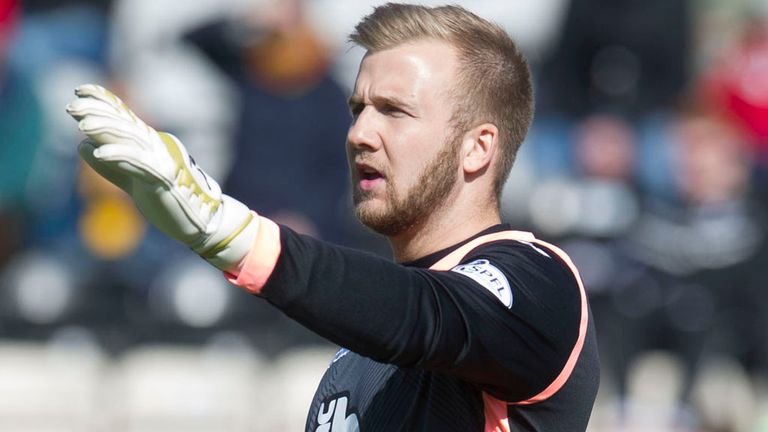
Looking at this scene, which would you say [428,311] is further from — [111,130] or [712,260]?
[712,260]

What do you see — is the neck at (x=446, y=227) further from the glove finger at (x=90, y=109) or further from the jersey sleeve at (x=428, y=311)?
the glove finger at (x=90, y=109)

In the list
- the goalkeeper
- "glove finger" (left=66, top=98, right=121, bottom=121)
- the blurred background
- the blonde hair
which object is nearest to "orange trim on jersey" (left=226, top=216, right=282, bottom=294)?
the goalkeeper

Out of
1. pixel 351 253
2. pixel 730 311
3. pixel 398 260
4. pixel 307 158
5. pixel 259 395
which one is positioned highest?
pixel 351 253

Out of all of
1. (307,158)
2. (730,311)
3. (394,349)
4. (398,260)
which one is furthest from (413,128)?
(730,311)

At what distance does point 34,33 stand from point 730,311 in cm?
438

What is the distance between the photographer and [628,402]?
25.8 feet

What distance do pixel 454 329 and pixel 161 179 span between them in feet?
1.89

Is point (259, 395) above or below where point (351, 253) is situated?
below

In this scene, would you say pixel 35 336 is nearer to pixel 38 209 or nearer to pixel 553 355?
pixel 38 209

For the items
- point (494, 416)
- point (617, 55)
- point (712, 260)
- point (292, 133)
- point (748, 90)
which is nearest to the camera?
point (494, 416)

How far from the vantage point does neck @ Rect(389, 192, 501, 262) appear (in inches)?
130

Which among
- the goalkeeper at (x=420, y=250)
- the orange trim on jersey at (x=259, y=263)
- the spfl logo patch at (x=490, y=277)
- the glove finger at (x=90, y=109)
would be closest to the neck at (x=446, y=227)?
the goalkeeper at (x=420, y=250)

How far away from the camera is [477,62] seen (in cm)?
324

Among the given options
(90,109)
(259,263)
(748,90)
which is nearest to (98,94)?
(90,109)
